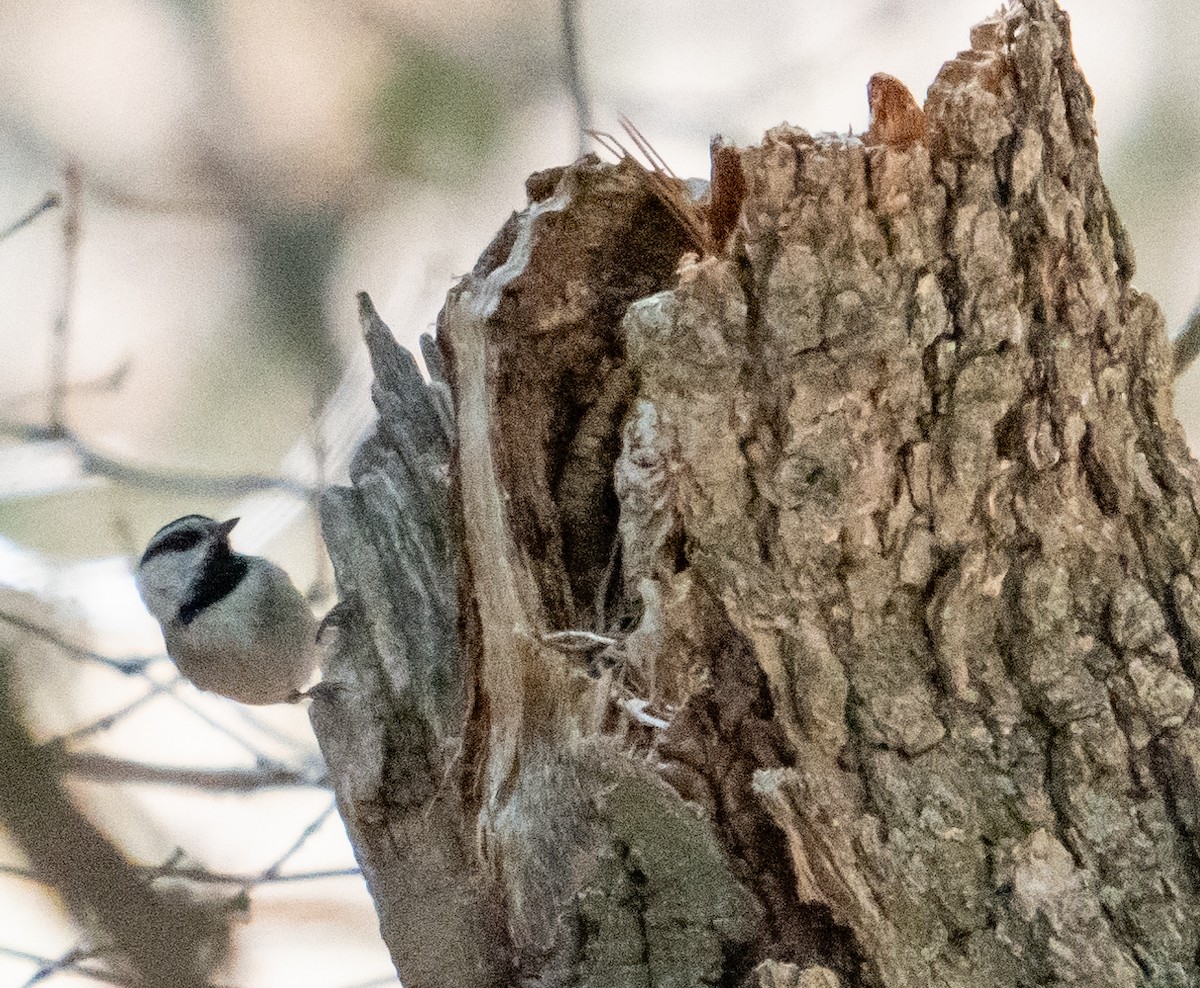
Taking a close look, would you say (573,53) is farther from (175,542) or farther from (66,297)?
(175,542)

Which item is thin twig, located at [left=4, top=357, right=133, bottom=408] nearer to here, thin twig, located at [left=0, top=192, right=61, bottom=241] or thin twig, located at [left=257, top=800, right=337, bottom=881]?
thin twig, located at [left=0, top=192, right=61, bottom=241]

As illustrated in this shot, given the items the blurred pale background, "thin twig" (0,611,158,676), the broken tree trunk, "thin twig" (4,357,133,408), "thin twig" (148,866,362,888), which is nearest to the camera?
the broken tree trunk

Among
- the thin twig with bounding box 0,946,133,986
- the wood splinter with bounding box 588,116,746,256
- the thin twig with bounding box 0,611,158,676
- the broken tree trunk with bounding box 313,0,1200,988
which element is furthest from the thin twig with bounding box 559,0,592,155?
the thin twig with bounding box 0,946,133,986

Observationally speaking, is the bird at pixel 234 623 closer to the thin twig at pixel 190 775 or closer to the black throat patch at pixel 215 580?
the black throat patch at pixel 215 580

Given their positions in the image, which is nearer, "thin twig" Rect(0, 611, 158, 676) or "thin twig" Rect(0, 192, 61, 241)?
"thin twig" Rect(0, 192, 61, 241)

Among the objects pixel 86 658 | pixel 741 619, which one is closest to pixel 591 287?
pixel 741 619

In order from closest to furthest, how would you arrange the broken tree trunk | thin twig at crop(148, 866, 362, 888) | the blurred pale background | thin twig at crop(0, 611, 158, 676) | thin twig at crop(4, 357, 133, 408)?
the broken tree trunk < the blurred pale background < thin twig at crop(4, 357, 133, 408) < thin twig at crop(0, 611, 158, 676) < thin twig at crop(148, 866, 362, 888)

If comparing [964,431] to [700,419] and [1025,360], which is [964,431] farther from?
[700,419]

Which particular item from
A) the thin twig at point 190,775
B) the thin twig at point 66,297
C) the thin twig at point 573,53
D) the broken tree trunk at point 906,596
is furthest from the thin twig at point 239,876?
the thin twig at point 573,53
